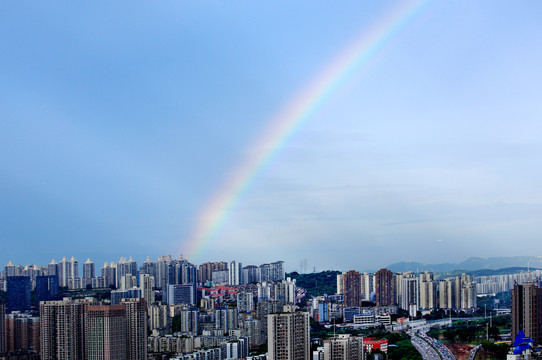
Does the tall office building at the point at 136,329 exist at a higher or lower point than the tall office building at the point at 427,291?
higher

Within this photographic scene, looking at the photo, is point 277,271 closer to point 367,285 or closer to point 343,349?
point 367,285

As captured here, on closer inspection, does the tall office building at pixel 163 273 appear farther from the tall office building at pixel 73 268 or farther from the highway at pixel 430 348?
the highway at pixel 430 348

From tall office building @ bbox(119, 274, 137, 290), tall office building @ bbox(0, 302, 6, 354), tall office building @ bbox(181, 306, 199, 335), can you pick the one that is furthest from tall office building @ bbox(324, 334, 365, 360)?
tall office building @ bbox(119, 274, 137, 290)

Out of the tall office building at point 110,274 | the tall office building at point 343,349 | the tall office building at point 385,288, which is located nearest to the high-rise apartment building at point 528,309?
the tall office building at point 343,349

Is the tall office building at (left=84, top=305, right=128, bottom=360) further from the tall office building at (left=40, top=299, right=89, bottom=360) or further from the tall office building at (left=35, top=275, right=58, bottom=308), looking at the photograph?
the tall office building at (left=35, top=275, right=58, bottom=308)

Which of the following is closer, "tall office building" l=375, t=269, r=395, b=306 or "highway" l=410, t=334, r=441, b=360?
"highway" l=410, t=334, r=441, b=360

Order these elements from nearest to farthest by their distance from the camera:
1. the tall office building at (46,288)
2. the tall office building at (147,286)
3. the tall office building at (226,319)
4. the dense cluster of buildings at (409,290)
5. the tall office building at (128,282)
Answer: the tall office building at (226,319) < the tall office building at (46,288) < the tall office building at (147,286) < the dense cluster of buildings at (409,290) < the tall office building at (128,282)

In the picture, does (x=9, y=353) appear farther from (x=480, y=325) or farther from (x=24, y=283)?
(x=480, y=325)

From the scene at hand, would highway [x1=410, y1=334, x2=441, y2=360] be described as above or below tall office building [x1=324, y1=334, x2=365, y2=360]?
below
